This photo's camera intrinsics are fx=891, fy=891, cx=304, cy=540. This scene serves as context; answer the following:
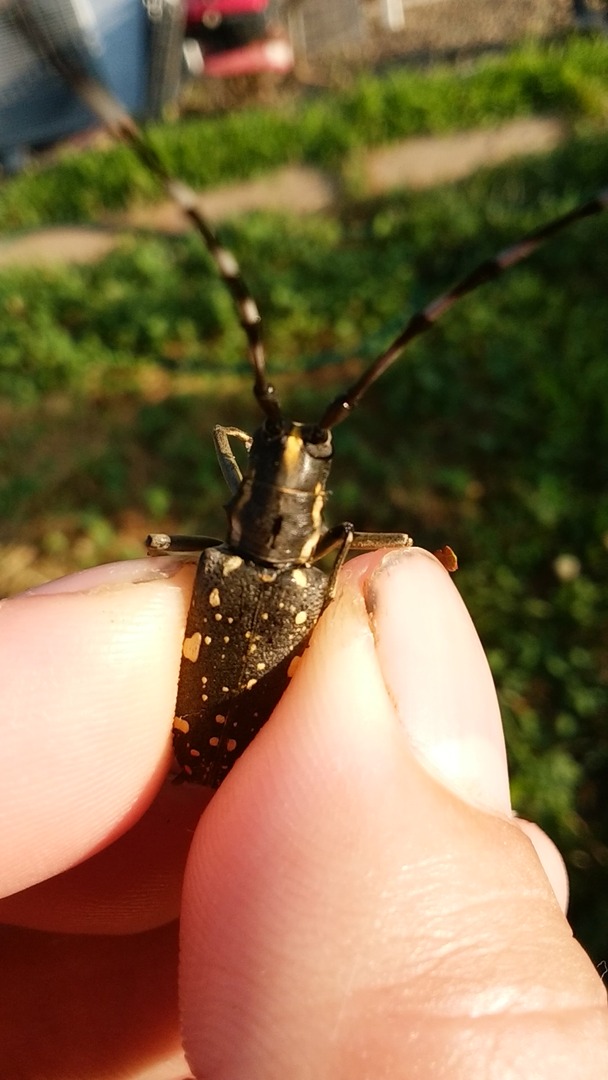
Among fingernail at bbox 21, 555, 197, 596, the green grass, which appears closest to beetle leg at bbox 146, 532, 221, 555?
fingernail at bbox 21, 555, 197, 596

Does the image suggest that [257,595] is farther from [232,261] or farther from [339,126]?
[339,126]

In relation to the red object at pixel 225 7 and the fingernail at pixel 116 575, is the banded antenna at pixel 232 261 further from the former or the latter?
the red object at pixel 225 7

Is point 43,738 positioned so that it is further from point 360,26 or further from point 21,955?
point 360,26

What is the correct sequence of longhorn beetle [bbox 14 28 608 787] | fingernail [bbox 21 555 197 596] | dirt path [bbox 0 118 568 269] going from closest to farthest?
longhorn beetle [bbox 14 28 608 787] < fingernail [bbox 21 555 197 596] < dirt path [bbox 0 118 568 269]

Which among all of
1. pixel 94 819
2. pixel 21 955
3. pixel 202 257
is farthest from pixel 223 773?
pixel 202 257

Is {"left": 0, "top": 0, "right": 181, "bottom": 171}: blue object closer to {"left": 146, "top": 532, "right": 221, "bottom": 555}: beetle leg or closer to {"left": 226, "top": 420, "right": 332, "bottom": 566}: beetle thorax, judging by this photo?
{"left": 146, "top": 532, "right": 221, "bottom": 555}: beetle leg

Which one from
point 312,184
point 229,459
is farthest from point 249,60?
point 229,459
